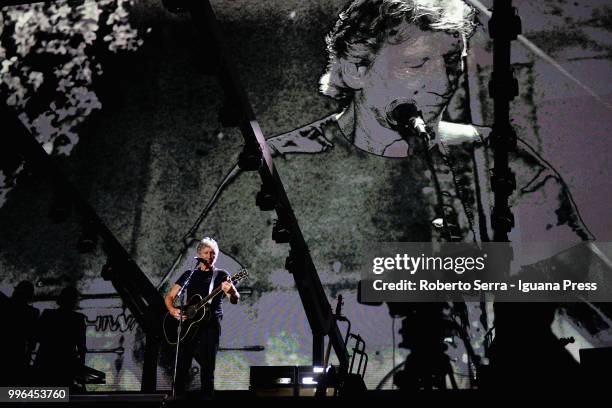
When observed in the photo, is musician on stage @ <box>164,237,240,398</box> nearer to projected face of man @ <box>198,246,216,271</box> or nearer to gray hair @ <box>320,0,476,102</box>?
projected face of man @ <box>198,246,216,271</box>

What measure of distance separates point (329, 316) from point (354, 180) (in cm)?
186

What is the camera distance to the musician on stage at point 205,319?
4125 millimetres

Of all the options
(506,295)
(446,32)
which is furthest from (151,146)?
(506,295)

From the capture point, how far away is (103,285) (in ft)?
21.8

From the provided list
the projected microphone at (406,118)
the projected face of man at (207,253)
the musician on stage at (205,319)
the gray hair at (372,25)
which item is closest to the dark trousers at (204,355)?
the musician on stage at (205,319)

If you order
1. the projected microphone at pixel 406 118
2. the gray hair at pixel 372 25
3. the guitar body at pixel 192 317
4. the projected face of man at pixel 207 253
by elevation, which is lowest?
the guitar body at pixel 192 317

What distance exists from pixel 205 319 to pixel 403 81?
13.5 feet

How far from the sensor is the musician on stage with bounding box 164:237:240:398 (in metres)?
4.12

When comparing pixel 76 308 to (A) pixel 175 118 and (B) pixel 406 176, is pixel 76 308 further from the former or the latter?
(B) pixel 406 176

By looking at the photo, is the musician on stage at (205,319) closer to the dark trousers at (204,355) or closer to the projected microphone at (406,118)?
the dark trousers at (204,355)

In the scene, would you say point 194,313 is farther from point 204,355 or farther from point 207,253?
point 207,253

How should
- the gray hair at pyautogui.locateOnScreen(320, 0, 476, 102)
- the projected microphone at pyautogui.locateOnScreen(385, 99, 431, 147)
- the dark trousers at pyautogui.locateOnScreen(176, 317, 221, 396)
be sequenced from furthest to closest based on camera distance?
the gray hair at pyautogui.locateOnScreen(320, 0, 476, 102)
the projected microphone at pyautogui.locateOnScreen(385, 99, 431, 147)
the dark trousers at pyautogui.locateOnScreen(176, 317, 221, 396)

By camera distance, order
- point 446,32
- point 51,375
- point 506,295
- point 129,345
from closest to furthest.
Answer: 1. point 51,375
2. point 506,295
3. point 129,345
4. point 446,32

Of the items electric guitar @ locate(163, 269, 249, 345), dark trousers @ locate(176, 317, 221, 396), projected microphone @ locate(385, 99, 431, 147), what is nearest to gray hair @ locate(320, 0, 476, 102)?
projected microphone @ locate(385, 99, 431, 147)
